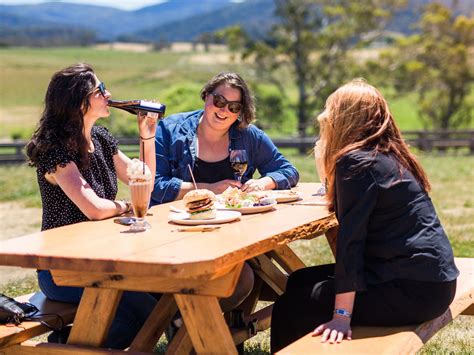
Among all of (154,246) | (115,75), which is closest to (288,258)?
(154,246)

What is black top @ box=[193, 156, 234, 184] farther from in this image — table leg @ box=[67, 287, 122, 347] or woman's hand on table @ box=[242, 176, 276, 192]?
table leg @ box=[67, 287, 122, 347]

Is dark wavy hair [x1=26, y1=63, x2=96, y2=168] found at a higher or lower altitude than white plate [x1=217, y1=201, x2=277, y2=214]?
higher

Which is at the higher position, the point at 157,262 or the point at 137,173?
the point at 137,173

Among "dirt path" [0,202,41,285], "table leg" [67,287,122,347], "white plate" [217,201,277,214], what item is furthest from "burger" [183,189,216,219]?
"dirt path" [0,202,41,285]

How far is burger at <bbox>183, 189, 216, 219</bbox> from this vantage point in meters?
3.61

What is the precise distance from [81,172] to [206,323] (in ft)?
4.00

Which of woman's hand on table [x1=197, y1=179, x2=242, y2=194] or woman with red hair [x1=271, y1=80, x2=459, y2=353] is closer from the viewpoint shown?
woman with red hair [x1=271, y1=80, x2=459, y2=353]

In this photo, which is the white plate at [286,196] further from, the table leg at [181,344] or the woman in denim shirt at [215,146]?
the table leg at [181,344]

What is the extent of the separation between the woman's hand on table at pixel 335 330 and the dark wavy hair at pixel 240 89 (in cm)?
195

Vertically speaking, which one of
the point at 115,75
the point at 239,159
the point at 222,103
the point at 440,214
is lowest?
the point at 115,75

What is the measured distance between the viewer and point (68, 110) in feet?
13.4

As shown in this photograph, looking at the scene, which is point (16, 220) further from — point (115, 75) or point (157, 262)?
point (115, 75)

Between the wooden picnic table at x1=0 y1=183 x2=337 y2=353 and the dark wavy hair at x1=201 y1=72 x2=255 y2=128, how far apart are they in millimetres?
1303

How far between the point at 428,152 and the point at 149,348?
72.2 ft
